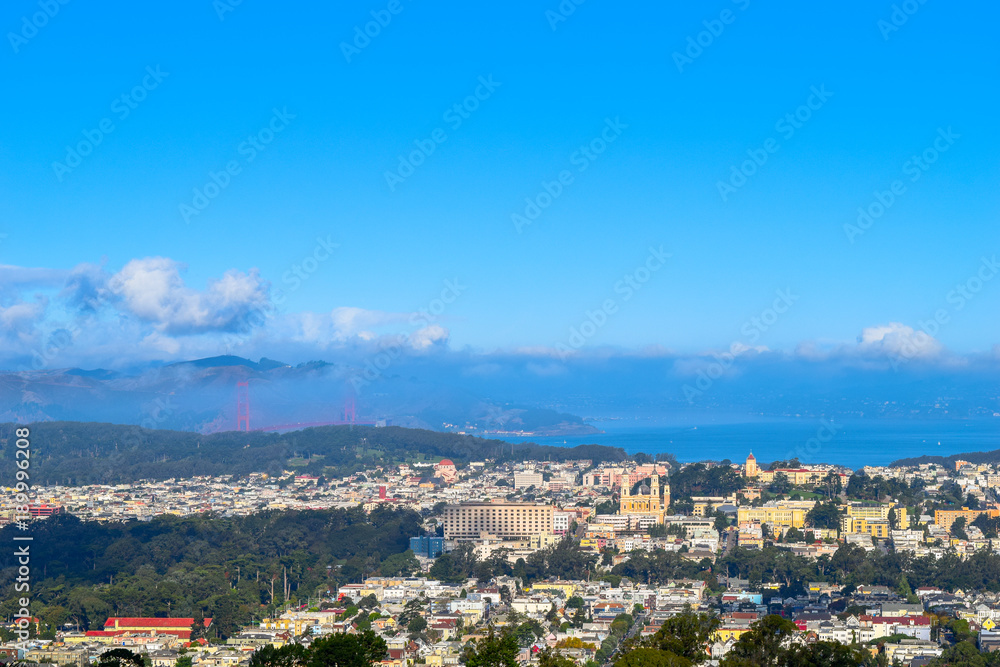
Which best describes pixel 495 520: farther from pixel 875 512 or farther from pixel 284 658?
pixel 284 658

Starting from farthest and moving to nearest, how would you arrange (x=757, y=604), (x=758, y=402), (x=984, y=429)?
(x=758, y=402), (x=984, y=429), (x=757, y=604)

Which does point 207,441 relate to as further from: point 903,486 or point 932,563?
point 932,563

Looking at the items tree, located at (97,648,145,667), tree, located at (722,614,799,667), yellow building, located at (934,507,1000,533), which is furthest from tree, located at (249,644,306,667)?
yellow building, located at (934,507,1000,533)

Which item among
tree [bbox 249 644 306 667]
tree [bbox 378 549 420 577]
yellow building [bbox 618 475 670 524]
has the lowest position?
tree [bbox 249 644 306 667]

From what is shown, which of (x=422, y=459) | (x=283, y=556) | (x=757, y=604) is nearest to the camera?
(x=757, y=604)

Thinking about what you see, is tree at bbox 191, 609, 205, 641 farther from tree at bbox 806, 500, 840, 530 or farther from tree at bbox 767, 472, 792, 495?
tree at bbox 767, 472, 792, 495

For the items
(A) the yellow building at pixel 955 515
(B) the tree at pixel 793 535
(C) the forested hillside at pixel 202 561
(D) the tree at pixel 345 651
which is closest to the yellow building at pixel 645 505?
(B) the tree at pixel 793 535

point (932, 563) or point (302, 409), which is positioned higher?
point (302, 409)

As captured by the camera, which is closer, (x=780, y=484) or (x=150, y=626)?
(x=150, y=626)

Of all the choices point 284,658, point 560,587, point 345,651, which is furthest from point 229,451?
point 345,651

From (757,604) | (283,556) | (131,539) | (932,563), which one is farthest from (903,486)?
(131,539)

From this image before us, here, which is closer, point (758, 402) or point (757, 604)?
point (757, 604)
